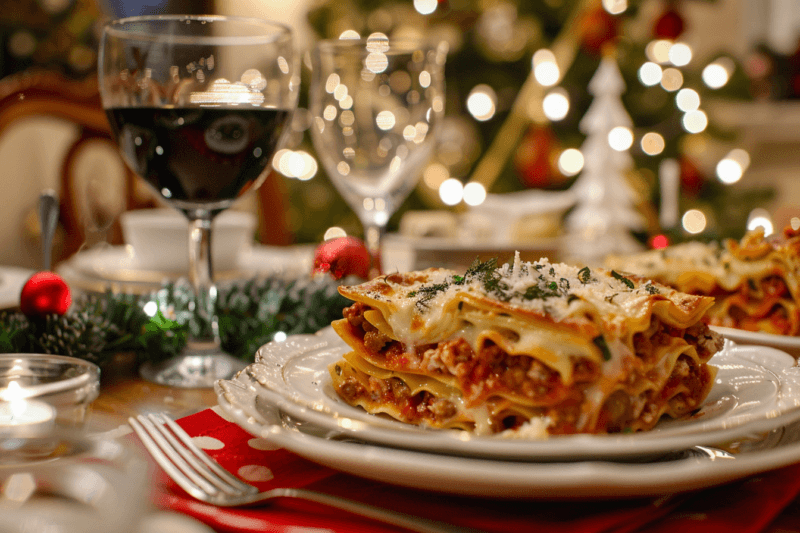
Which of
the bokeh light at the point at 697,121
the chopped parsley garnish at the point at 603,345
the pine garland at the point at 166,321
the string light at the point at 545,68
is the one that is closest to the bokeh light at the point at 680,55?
the bokeh light at the point at 697,121

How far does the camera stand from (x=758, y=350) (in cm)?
66

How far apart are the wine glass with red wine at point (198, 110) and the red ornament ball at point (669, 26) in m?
2.40

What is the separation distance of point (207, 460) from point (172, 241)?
639 millimetres

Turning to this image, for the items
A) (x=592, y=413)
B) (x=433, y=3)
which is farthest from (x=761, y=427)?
(x=433, y=3)

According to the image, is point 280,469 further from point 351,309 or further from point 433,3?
point 433,3

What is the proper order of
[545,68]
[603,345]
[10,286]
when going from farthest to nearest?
[545,68], [10,286], [603,345]

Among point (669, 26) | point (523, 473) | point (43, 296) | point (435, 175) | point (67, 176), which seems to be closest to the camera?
point (523, 473)

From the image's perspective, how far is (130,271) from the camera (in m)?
1.06

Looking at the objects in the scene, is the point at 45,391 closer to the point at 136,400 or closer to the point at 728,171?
the point at 136,400

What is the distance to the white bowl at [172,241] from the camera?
104cm

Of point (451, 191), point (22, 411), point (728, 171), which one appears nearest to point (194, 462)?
point (22, 411)

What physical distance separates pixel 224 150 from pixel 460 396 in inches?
16.5

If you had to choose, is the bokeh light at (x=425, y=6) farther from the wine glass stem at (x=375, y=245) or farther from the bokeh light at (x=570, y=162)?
the wine glass stem at (x=375, y=245)

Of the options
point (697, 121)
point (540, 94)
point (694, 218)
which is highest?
point (540, 94)
